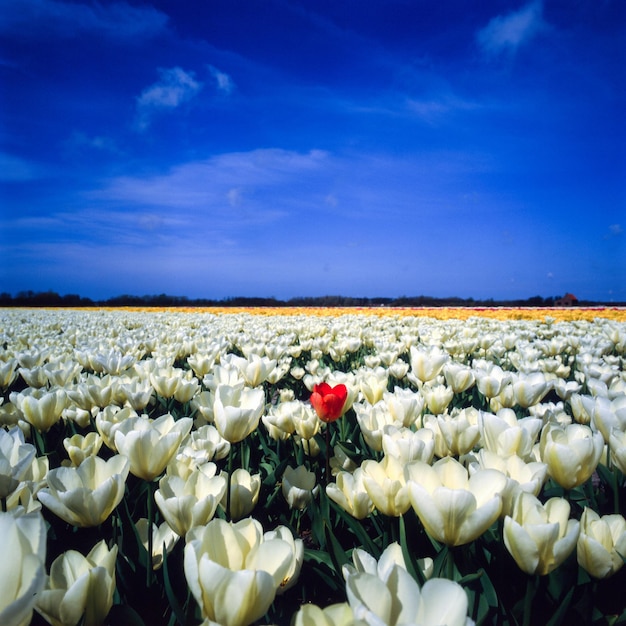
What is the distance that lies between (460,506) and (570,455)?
523 mm

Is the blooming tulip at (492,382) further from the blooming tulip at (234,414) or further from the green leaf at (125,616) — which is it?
the green leaf at (125,616)

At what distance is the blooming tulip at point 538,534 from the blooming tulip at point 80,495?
0.98 m

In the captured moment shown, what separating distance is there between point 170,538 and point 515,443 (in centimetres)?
110

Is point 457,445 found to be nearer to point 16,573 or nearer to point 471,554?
point 471,554

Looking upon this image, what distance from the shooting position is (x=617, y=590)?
149 centimetres

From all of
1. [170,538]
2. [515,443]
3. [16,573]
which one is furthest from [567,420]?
[16,573]

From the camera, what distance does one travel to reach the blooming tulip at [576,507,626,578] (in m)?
1.11

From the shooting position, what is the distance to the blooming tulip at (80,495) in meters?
1.16

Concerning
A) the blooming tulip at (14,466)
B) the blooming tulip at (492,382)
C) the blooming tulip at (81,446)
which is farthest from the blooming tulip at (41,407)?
the blooming tulip at (492,382)

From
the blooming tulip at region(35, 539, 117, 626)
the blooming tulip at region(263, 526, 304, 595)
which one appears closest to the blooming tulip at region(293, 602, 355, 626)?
the blooming tulip at region(263, 526, 304, 595)

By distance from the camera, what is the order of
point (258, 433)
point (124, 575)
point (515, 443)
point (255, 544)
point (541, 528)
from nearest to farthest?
1. point (255, 544)
2. point (541, 528)
3. point (124, 575)
4. point (515, 443)
5. point (258, 433)

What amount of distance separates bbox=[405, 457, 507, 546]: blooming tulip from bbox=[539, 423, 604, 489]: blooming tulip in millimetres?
386

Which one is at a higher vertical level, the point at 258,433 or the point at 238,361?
the point at 238,361

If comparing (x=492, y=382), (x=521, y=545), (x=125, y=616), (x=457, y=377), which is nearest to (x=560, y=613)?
(x=521, y=545)
